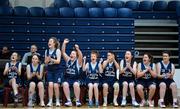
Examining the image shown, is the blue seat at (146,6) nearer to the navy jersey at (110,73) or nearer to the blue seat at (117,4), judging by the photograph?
the blue seat at (117,4)

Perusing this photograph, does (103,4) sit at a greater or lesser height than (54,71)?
greater

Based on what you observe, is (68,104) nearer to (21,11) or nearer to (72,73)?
(72,73)

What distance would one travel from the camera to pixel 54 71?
8859 millimetres

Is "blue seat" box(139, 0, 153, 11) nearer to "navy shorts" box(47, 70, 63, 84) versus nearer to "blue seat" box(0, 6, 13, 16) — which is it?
"blue seat" box(0, 6, 13, 16)

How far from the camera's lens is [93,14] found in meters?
13.1

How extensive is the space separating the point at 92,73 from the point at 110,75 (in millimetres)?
452

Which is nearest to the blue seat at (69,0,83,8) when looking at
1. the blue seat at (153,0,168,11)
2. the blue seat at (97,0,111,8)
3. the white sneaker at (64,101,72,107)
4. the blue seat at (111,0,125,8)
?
the blue seat at (97,0,111,8)

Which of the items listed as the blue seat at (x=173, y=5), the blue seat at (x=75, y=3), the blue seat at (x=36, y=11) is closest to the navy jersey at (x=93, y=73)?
the blue seat at (x=36, y=11)

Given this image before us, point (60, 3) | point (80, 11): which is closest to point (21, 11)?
point (60, 3)

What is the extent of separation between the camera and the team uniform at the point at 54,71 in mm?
8758

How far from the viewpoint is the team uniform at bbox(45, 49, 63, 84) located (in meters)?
8.76

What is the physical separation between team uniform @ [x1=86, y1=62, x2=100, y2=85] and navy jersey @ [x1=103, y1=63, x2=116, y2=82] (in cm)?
21

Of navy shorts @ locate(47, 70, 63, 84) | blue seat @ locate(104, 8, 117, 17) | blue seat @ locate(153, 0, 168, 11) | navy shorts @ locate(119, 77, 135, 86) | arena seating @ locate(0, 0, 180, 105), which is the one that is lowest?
navy shorts @ locate(119, 77, 135, 86)

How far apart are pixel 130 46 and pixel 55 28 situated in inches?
109
